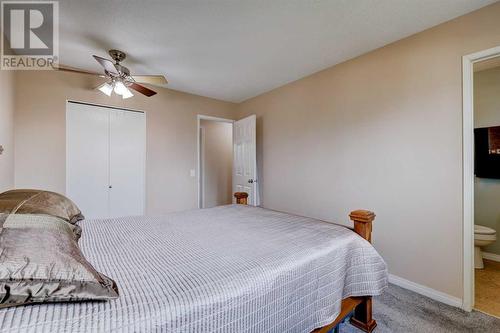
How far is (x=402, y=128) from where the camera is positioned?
2.22 meters

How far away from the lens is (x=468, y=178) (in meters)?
1.84

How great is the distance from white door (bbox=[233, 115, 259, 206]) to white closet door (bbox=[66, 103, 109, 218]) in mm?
2098

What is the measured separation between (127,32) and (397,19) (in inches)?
95.6

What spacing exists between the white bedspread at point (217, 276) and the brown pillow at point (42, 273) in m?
0.04

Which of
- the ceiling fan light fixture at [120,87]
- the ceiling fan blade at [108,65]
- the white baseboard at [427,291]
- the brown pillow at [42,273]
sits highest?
the ceiling fan blade at [108,65]

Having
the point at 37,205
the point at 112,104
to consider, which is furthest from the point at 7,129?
the point at 37,205

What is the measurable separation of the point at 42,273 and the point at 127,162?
2938 millimetres

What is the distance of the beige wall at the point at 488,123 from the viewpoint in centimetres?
288

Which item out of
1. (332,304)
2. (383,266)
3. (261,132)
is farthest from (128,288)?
(261,132)

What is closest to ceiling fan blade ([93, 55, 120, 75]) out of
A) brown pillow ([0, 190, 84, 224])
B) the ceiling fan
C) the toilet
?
the ceiling fan

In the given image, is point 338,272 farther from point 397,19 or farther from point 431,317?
point 397,19

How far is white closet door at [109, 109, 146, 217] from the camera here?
321cm

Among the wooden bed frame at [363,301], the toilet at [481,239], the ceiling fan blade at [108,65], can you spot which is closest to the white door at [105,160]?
the ceiling fan blade at [108,65]

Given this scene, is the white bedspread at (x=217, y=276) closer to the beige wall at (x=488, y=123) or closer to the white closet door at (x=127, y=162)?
the white closet door at (x=127, y=162)
